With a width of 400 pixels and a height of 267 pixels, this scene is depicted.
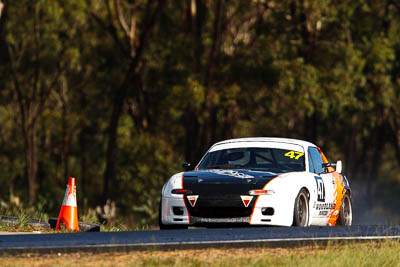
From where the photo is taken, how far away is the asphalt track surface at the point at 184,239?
9727 mm

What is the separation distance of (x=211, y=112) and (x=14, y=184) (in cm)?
2068

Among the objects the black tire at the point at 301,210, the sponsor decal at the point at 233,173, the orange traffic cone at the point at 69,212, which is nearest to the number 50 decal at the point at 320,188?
the black tire at the point at 301,210

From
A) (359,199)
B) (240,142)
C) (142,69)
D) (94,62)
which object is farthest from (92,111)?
(240,142)

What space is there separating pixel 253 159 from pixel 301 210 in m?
1.31

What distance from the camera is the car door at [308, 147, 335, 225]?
13891 millimetres

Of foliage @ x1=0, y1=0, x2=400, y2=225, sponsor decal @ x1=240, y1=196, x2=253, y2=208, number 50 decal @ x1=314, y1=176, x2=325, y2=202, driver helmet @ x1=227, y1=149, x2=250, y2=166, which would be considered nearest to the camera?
sponsor decal @ x1=240, y1=196, x2=253, y2=208

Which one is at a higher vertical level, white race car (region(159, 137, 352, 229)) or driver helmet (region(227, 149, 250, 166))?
driver helmet (region(227, 149, 250, 166))

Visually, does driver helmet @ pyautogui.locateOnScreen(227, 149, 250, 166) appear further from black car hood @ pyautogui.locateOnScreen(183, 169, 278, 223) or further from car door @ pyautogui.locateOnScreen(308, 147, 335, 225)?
black car hood @ pyautogui.locateOnScreen(183, 169, 278, 223)

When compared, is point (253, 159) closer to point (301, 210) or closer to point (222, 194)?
point (301, 210)

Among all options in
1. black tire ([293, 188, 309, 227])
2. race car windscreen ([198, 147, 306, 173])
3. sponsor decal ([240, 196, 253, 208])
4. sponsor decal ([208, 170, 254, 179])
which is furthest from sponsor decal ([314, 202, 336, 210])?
sponsor decal ([240, 196, 253, 208])

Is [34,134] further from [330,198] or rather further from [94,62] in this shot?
[330,198]

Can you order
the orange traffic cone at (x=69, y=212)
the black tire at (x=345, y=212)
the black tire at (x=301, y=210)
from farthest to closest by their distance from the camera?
the black tire at (x=345, y=212) → the orange traffic cone at (x=69, y=212) → the black tire at (x=301, y=210)

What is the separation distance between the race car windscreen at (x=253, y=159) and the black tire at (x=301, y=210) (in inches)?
27.1

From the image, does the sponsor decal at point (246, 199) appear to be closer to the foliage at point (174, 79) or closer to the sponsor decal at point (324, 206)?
the sponsor decal at point (324, 206)
